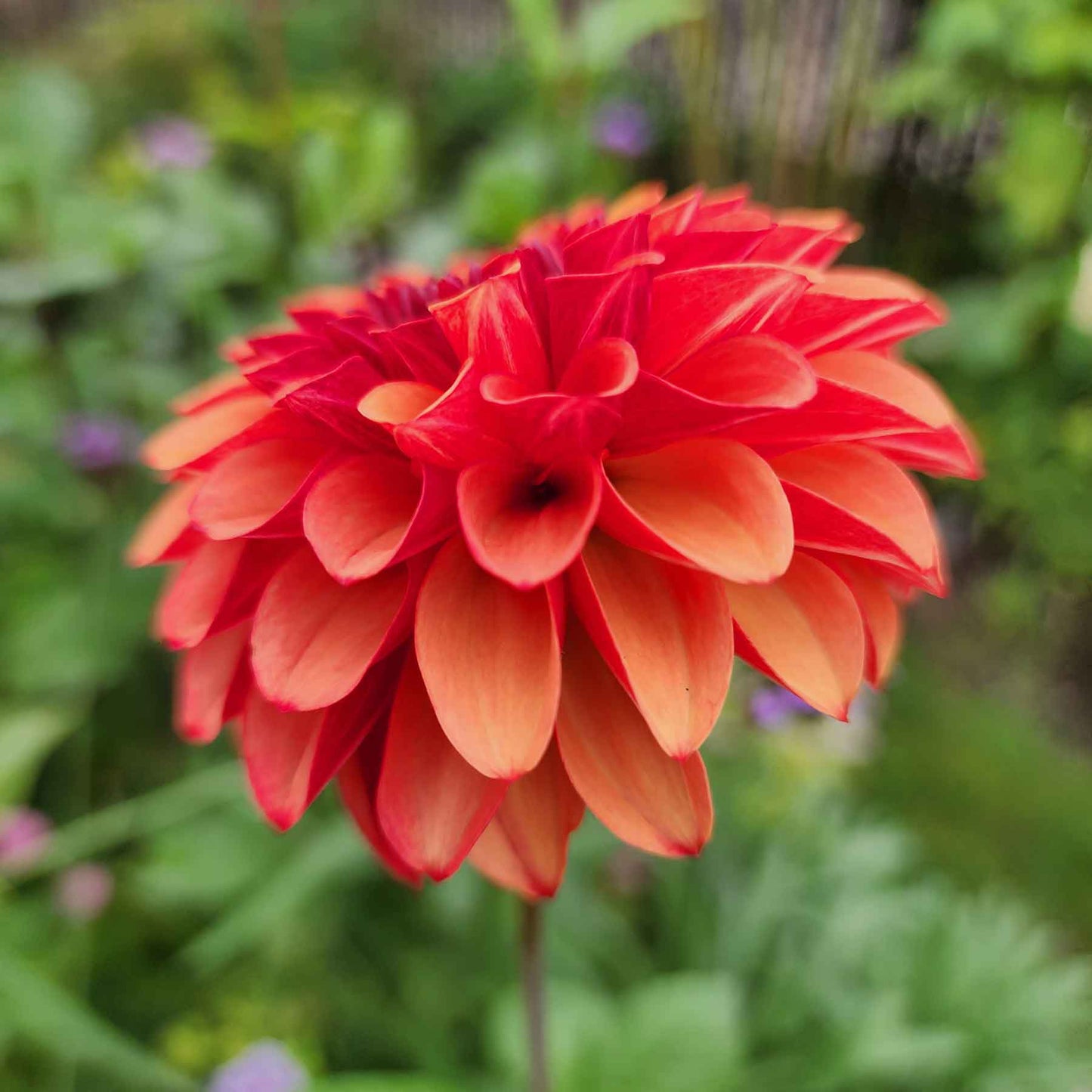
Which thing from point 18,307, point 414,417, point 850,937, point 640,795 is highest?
point 414,417

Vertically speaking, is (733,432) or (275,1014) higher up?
(733,432)

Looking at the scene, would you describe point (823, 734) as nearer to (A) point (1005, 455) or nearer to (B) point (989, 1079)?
(B) point (989, 1079)

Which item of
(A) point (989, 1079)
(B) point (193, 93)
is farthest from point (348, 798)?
(B) point (193, 93)

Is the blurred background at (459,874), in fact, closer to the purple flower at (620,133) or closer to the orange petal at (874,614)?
the purple flower at (620,133)

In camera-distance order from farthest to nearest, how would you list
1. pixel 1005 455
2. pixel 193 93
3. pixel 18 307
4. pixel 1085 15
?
pixel 193 93, pixel 1005 455, pixel 1085 15, pixel 18 307

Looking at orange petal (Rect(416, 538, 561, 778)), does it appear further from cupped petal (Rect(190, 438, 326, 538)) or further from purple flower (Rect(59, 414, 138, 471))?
purple flower (Rect(59, 414, 138, 471))

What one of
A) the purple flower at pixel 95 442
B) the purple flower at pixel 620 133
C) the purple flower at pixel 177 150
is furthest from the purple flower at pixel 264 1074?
the purple flower at pixel 620 133

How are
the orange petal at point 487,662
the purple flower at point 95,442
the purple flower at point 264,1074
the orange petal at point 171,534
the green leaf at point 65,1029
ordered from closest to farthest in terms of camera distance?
the orange petal at point 487,662 < the orange petal at point 171,534 < the purple flower at point 264,1074 < the green leaf at point 65,1029 < the purple flower at point 95,442
